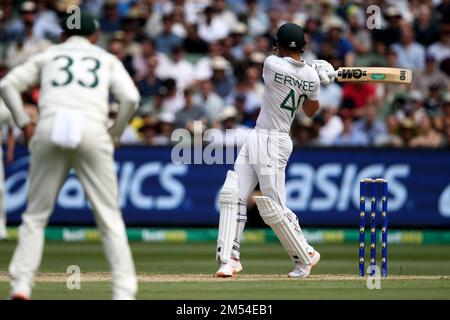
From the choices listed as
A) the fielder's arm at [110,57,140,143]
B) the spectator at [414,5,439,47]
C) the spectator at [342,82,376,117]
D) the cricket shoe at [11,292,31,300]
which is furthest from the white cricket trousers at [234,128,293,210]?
Result: the spectator at [414,5,439,47]

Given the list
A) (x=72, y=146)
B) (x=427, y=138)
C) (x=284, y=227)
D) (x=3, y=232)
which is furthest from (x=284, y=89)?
(x=427, y=138)

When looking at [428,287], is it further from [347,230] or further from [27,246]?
[347,230]

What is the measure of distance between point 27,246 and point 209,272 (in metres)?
3.70

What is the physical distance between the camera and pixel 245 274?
32.9 feet

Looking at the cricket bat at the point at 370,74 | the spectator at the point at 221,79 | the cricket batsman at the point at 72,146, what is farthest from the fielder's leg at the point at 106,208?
the spectator at the point at 221,79

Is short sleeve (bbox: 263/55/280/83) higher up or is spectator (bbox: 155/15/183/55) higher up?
spectator (bbox: 155/15/183/55)

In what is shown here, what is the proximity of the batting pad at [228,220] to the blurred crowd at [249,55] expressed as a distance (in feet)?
17.3

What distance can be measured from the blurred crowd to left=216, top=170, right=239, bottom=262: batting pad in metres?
5.27

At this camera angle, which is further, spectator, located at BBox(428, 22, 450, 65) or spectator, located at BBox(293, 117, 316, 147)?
spectator, located at BBox(428, 22, 450, 65)

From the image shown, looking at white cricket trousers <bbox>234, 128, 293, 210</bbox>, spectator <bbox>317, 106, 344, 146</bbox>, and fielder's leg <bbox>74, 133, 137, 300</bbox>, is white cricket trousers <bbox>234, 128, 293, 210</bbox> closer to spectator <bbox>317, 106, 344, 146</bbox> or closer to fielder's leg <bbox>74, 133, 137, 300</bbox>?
fielder's leg <bbox>74, 133, 137, 300</bbox>

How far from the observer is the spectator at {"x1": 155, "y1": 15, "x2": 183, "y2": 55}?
54.9 ft
